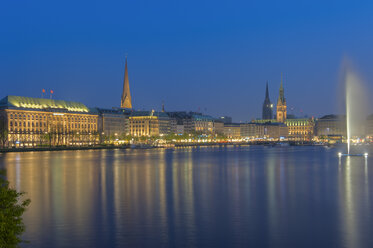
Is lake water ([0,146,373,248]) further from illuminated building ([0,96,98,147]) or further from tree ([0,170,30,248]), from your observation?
illuminated building ([0,96,98,147])

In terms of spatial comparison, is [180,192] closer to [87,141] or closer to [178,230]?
[178,230]

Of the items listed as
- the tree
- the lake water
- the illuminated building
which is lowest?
the lake water

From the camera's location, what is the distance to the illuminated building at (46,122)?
148500 mm

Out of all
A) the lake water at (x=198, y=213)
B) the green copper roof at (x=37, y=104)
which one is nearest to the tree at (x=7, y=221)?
the lake water at (x=198, y=213)

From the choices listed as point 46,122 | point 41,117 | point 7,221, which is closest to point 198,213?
point 7,221

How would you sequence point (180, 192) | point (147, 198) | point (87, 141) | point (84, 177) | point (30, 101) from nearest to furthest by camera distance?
point (147, 198) → point (180, 192) → point (84, 177) → point (30, 101) → point (87, 141)

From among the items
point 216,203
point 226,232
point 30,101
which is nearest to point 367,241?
point 226,232

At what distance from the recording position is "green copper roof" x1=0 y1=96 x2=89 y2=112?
499ft

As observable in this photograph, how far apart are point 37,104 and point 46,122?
7490 millimetres

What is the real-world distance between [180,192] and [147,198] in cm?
431

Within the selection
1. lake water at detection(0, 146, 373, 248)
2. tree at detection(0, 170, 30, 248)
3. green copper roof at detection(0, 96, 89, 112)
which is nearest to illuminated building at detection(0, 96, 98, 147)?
green copper roof at detection(0, 96, 89, 112)

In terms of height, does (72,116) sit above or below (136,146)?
above

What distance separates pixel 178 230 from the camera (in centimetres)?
2130

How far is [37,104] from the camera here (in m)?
167
